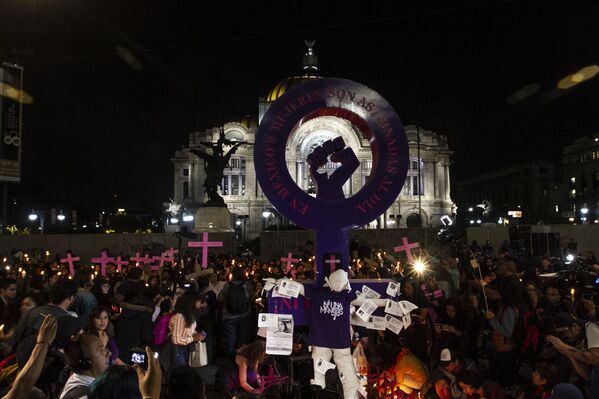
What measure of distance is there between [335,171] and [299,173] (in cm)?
5351

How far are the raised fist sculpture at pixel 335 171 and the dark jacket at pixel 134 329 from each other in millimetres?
2479

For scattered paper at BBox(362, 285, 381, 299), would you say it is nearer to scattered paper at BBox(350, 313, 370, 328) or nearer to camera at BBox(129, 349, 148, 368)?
scattered paper at BBox(350, 313, 370, 328)

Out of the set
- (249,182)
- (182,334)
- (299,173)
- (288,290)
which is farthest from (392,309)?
(249,182)

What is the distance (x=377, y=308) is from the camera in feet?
18.8

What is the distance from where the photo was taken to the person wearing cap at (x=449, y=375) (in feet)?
17.1

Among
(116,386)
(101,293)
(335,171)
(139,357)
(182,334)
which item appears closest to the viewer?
(116,386)

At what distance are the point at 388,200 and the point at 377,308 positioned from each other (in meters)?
1.24

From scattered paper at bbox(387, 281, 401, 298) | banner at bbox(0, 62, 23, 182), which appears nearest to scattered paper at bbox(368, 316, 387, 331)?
scattered paper at bbox(387, 281, 401, 298)

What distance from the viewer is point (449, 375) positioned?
5457 millimetres

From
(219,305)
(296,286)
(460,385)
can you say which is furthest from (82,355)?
(219,305)

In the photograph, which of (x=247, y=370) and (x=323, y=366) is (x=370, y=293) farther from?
(x=247, y=370)

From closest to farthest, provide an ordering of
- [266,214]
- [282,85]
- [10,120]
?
[10,120]
[266,214]
[282,85]

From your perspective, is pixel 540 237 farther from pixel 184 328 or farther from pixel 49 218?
pixel 49 218

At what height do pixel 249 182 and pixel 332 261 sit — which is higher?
pixel 249 182
